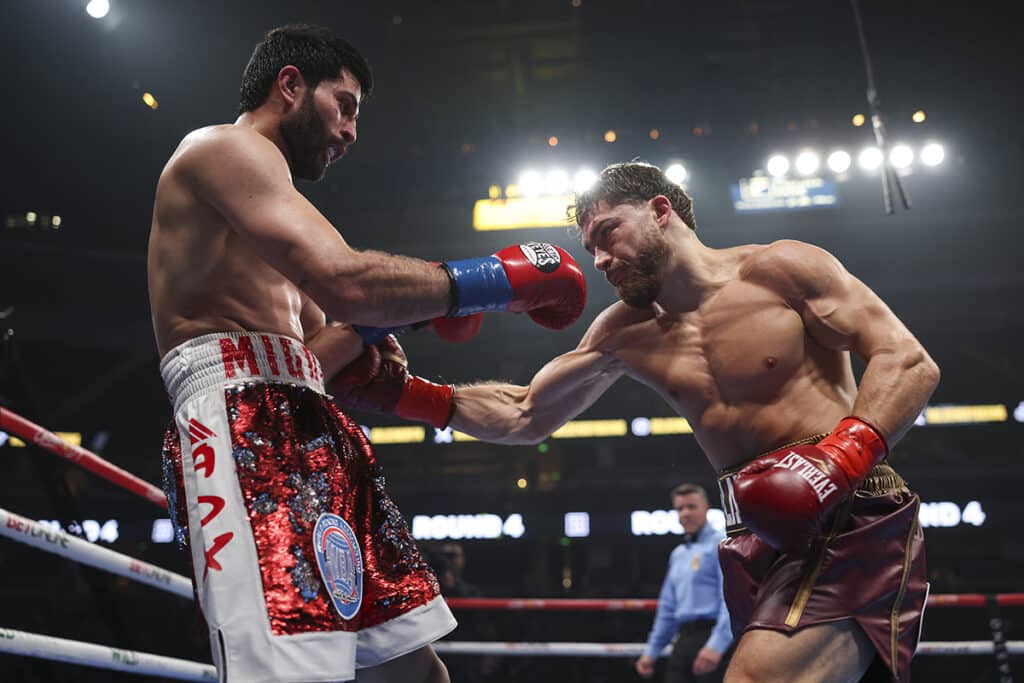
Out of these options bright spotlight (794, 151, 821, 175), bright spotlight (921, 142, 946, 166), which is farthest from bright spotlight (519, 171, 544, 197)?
bright spotlight (921, 142, 946, 166)

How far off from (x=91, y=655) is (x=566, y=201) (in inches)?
308

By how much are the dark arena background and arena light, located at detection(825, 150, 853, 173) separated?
16 mm

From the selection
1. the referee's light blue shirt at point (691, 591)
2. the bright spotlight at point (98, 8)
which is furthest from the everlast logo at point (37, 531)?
the bright spotlight at point (98, 8)

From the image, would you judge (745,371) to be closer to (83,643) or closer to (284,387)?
(284,387)

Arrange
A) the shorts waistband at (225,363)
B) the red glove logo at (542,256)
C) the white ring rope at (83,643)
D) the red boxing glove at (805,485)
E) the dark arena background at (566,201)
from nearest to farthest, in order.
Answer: the shorts waistband at (225,363) → the red boxing glove at (805,485) → the red glove logo at (542,256) → the white ring rope at (83,643) → the dark arena background at (566,201)

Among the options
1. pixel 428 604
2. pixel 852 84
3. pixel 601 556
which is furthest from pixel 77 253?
pixel 428 604

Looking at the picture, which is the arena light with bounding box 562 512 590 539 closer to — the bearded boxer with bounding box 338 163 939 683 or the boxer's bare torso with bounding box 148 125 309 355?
the bearded boxer with bounding box 338 163 939 683

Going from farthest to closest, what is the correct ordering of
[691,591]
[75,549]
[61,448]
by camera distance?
[691,591] < [61,448] < [75,549]

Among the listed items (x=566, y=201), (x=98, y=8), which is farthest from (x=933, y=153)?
(x=98, y=8)

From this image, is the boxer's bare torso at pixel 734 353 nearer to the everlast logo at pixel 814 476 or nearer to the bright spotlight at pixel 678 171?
the everlast logo at pixel 814 476

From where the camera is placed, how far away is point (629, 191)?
217 centimetres

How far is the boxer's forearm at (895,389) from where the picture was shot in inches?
64.7

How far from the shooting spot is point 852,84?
34.2 feet

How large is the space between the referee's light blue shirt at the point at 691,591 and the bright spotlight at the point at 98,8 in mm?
5821
